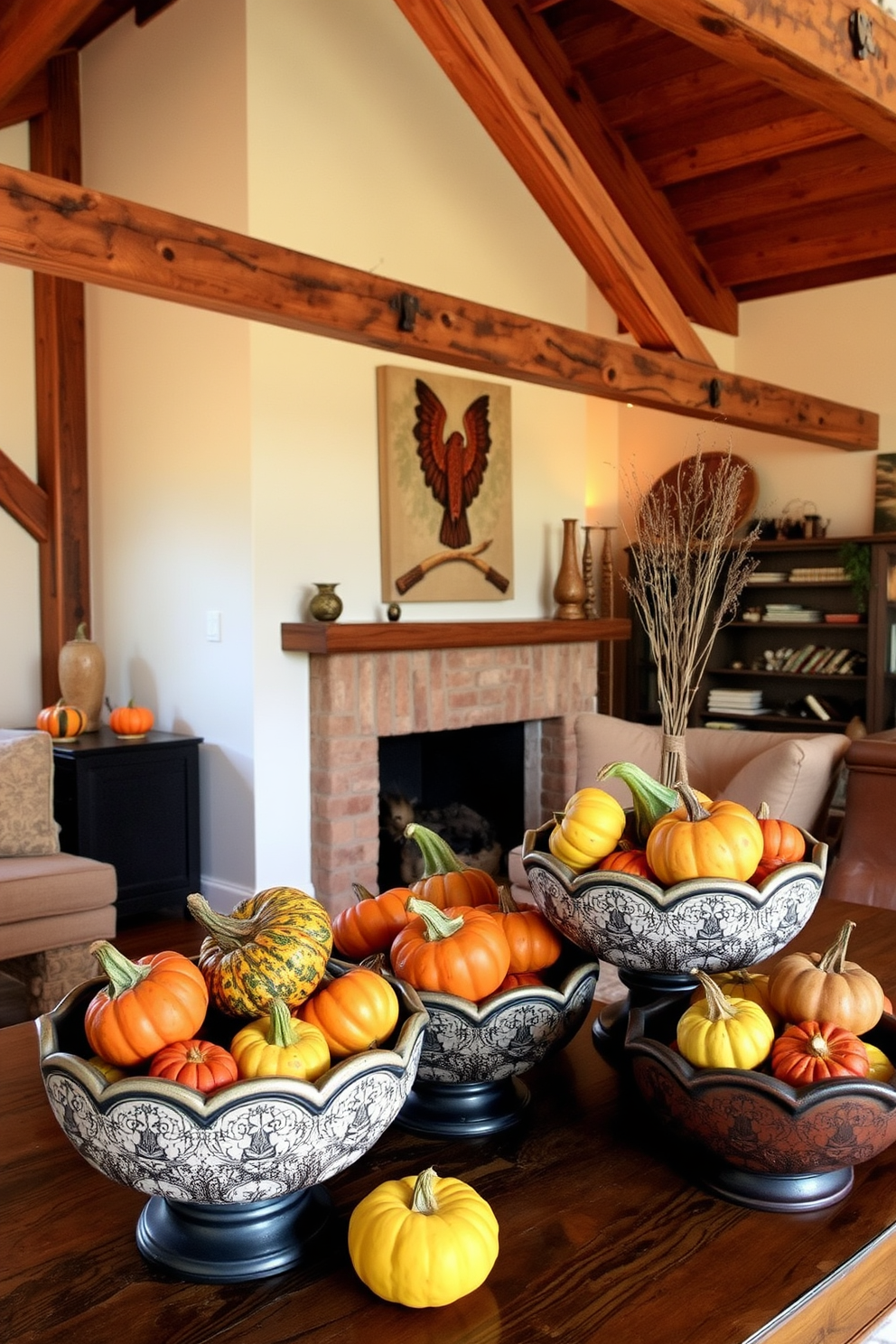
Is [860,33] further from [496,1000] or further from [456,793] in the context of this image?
[456,793]

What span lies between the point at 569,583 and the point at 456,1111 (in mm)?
4481

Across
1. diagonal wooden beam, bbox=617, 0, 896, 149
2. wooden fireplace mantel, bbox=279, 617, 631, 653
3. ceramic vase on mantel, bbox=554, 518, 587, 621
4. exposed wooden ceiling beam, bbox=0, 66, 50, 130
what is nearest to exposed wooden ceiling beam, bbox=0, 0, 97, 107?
exposed wooden ceiling beam, bbox=0, 66, 50, 130

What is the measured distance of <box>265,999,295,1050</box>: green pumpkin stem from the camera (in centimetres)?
91

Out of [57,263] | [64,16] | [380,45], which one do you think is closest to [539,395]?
[380,45]

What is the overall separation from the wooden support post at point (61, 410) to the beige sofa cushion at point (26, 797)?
5.68 feet

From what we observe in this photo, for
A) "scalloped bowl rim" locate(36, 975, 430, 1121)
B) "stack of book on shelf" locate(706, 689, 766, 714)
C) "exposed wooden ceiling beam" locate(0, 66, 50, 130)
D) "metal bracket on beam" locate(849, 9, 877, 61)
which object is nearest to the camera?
"scalloped bowl rim" locate(36, 975, 430, 1121)

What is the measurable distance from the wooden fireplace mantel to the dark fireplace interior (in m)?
0.55

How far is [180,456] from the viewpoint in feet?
15.5

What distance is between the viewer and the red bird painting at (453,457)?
196 inches

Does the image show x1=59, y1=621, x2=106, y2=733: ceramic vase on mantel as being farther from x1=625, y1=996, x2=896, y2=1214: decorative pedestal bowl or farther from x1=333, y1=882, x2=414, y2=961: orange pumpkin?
x1=625, y1=996, x2=896, y2=1214: decorative pedestal bowl

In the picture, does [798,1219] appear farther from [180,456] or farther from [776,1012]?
[180,456]

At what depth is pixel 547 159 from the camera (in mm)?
4660

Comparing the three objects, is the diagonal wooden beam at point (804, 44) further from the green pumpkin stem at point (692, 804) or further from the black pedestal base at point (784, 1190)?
the black pedestal base at point (784, 1190)

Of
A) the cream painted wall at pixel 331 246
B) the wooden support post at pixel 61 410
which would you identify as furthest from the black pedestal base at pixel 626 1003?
the wooden support post at pixel 61 410
